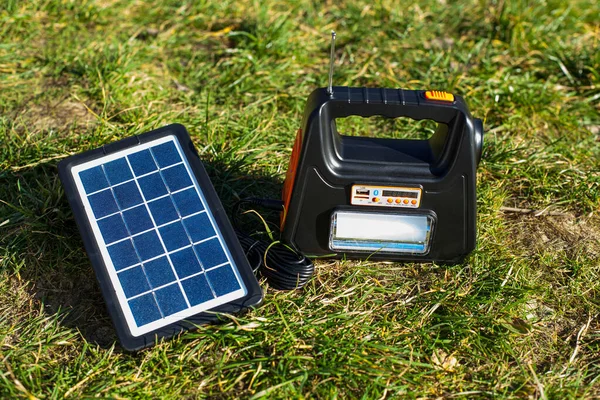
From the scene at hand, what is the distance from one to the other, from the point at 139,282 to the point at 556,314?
1802 mm

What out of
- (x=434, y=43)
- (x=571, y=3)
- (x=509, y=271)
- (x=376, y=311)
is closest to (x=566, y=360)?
(x=509, y=271)

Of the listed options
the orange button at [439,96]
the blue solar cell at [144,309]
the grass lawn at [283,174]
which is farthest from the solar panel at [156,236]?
the orange button at [439,96]

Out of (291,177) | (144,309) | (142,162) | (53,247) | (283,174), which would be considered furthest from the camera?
(283,174)

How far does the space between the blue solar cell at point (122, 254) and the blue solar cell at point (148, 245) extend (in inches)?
1.0

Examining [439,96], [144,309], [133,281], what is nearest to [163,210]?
[133,281]

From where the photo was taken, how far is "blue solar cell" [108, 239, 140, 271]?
280 cm

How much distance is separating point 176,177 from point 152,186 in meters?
0.11

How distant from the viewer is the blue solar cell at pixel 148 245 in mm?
2814

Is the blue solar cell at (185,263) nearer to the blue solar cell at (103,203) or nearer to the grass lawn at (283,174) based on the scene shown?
the grass lawn at (283,174)

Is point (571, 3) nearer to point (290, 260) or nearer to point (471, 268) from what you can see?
point (471, 268)

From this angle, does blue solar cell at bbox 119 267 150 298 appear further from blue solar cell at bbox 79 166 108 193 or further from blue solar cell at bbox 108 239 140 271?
blue solar cell at bbox 79 166 108 193

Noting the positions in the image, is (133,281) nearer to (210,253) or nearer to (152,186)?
(210,253)

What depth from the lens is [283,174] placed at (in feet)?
11.7

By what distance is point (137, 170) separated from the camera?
118 inches
